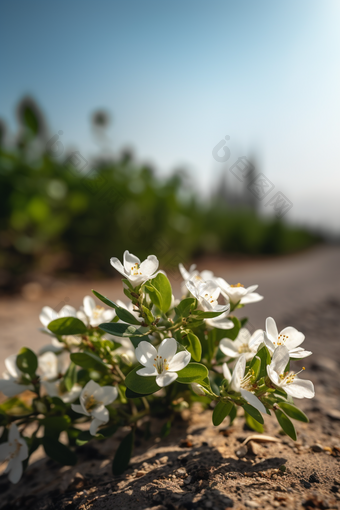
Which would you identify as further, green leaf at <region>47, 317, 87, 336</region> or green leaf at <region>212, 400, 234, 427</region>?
green leaf at <region>47, 317, 87, 336</region>

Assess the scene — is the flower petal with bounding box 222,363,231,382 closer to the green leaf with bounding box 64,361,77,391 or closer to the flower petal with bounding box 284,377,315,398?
the flower petal with bounding box 284,377,315,398

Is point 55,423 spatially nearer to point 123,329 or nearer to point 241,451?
point 123,329

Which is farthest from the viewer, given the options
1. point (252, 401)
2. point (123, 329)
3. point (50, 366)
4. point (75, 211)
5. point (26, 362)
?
point (75, 211)

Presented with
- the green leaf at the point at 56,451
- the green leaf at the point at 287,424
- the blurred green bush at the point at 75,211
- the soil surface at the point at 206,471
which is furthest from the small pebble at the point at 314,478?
the blurred green bush at the point at 75,211

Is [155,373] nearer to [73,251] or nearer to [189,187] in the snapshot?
[73,251]

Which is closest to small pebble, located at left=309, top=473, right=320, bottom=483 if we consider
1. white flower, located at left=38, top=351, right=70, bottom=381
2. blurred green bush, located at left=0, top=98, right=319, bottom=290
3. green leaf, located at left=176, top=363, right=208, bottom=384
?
green leaf, located at left=176, top=363, right=208, bottom=384

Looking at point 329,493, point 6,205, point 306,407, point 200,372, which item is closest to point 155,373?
point 200,372

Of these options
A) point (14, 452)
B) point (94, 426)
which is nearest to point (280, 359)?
point (94, 426)
